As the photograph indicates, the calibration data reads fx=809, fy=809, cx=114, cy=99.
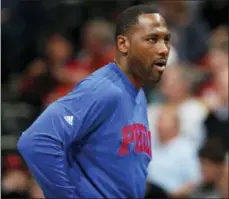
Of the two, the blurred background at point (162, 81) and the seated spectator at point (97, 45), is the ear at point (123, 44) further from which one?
the seated spectator at point (97, 45)

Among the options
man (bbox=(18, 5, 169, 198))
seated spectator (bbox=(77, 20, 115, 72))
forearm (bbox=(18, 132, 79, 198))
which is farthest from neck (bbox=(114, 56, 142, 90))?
seated spectator (bbox=(77, 20, 115, 72))

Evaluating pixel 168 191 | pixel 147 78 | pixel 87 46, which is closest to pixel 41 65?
pixel 87 46

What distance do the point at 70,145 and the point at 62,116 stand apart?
15 cm

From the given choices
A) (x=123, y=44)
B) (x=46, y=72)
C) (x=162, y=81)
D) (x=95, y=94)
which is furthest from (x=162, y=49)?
(x=46, y=72)

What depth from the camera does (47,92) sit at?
8.03 m

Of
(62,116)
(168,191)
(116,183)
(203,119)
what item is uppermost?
(62,116)

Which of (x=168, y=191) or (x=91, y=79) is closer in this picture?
(x=91, y=79)

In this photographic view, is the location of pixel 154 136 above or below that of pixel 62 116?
below

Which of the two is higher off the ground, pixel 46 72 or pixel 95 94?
pixel 95 94

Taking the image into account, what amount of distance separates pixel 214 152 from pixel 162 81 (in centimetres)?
163

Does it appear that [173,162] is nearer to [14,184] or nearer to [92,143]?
[14,184]

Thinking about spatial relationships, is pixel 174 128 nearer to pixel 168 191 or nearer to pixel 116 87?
pixel 168 191

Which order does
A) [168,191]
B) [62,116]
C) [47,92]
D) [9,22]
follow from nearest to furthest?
[62,116] → [168,191] → [47,92] → [9,22]

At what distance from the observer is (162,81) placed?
746cm
